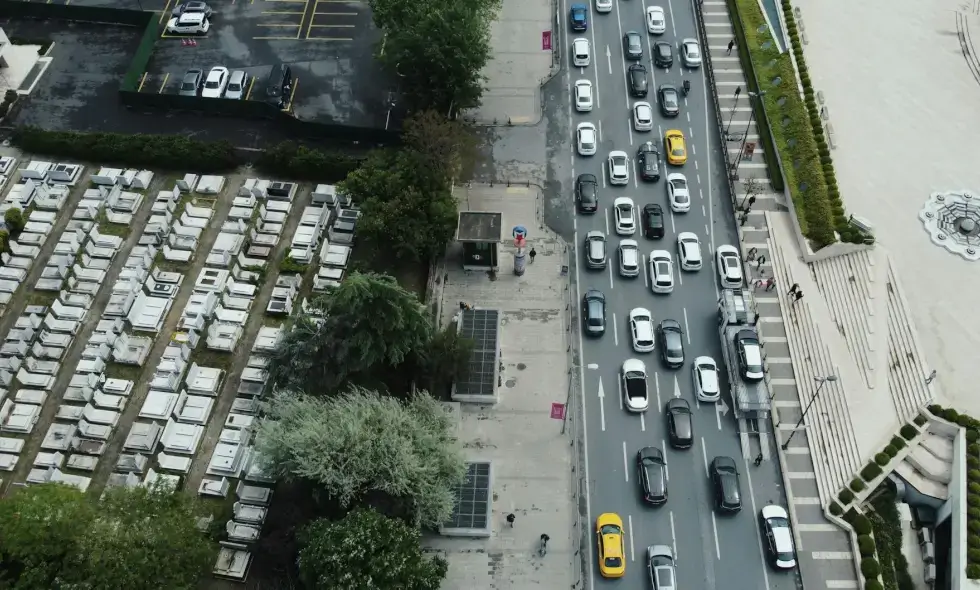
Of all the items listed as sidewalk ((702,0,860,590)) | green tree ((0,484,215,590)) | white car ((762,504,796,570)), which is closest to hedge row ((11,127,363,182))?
green tree ((0,484,215,590))

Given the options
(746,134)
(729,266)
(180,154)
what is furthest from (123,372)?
(746,134)

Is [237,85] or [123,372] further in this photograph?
[237,85]

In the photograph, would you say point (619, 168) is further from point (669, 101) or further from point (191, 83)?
point (191, 83)

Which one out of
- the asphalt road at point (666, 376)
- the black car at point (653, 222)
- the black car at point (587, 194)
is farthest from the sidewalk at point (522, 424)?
the black car at point (653, 222)

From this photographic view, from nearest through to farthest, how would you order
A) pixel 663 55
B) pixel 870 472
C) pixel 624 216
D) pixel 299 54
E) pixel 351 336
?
pixel 351 336 → pixel 870 472 → pixel 624 216 → pixel 663 55 → pixel 299 54

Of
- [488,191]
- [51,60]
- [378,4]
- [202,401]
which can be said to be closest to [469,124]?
[488,191]

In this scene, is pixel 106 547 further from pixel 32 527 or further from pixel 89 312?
pixel 89 312
